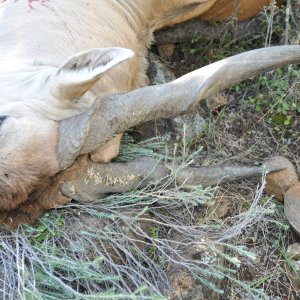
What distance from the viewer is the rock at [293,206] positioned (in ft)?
12.5

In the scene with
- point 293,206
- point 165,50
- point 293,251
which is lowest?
point 293,251

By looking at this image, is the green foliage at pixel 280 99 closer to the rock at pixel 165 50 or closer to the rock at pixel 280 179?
the rock at pixel 280 179

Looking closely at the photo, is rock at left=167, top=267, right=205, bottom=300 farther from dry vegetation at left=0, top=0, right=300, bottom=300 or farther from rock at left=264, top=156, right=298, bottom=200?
rock at left=264, top=156, right=298, bottom=200

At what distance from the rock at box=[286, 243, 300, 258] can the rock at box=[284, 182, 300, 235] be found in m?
0.10

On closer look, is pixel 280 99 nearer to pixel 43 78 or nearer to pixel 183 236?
pixel 183 236

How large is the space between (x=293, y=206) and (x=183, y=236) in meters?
0.81

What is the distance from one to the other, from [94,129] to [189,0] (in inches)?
69.7

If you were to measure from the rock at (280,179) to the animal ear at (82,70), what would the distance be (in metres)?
1.66

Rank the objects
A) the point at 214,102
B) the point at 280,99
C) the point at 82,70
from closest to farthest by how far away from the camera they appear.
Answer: the point at 82,70, the point at 280,99, the point at 214,102

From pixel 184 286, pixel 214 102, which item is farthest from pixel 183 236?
pixel 214 102

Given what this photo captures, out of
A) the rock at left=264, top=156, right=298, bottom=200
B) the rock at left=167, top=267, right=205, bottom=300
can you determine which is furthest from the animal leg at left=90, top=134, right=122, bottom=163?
the rock at left=264, top=156, right=298, bottom=200

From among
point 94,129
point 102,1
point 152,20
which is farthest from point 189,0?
point 94,129

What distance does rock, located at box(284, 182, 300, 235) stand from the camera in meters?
3.80

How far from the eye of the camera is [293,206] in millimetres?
3836
